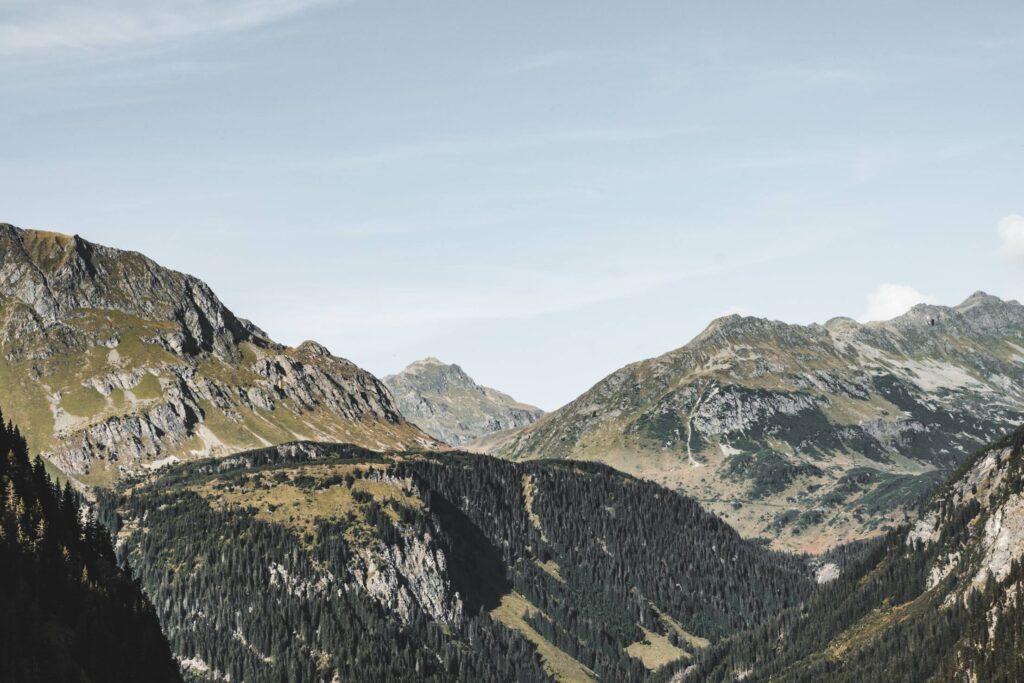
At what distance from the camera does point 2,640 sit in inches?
7303

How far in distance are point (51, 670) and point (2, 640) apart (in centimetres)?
1108

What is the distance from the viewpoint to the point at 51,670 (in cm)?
19200
